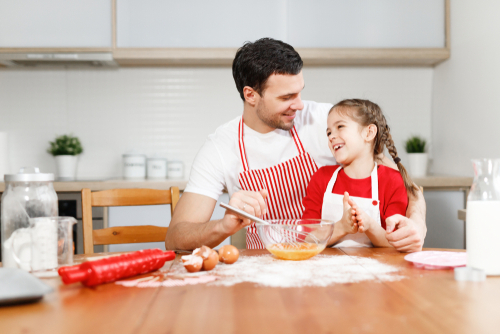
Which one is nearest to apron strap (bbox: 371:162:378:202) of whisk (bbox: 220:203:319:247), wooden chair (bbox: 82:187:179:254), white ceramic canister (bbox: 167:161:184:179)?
whisk (bbox: 220:203:319:247)

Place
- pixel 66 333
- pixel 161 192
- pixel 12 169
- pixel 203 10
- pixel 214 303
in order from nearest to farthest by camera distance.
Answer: pixel 66 333
pixel 214 303
pixel 161 192
pixel 203 10
pixel 12 169

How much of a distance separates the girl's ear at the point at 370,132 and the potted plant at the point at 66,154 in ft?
6.52

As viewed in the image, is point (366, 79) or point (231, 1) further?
point (366, 79)

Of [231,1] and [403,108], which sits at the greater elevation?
[231,1]

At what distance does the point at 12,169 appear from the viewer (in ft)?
9.45

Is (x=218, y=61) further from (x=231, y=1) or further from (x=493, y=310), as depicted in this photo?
(x=493, y=310)

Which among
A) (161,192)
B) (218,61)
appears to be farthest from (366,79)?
(161,192)

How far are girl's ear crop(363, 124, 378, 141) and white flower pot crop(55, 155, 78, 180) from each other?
1986mm

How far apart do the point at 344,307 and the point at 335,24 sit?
2310 millimetres

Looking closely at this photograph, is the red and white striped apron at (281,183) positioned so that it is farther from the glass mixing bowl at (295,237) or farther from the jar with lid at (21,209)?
the jar with lid at (21,209)

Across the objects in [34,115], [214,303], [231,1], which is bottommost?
[214,303]

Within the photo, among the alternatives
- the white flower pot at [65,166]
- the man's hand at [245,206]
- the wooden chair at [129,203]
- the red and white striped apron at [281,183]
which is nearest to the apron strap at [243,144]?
the red and white striped apron at [281,183]

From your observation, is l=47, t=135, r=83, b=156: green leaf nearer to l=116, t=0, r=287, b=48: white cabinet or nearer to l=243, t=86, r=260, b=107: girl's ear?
l=116, t=0, r=287, b=48: white cabinet

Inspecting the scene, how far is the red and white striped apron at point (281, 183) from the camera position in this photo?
5.27 ft
